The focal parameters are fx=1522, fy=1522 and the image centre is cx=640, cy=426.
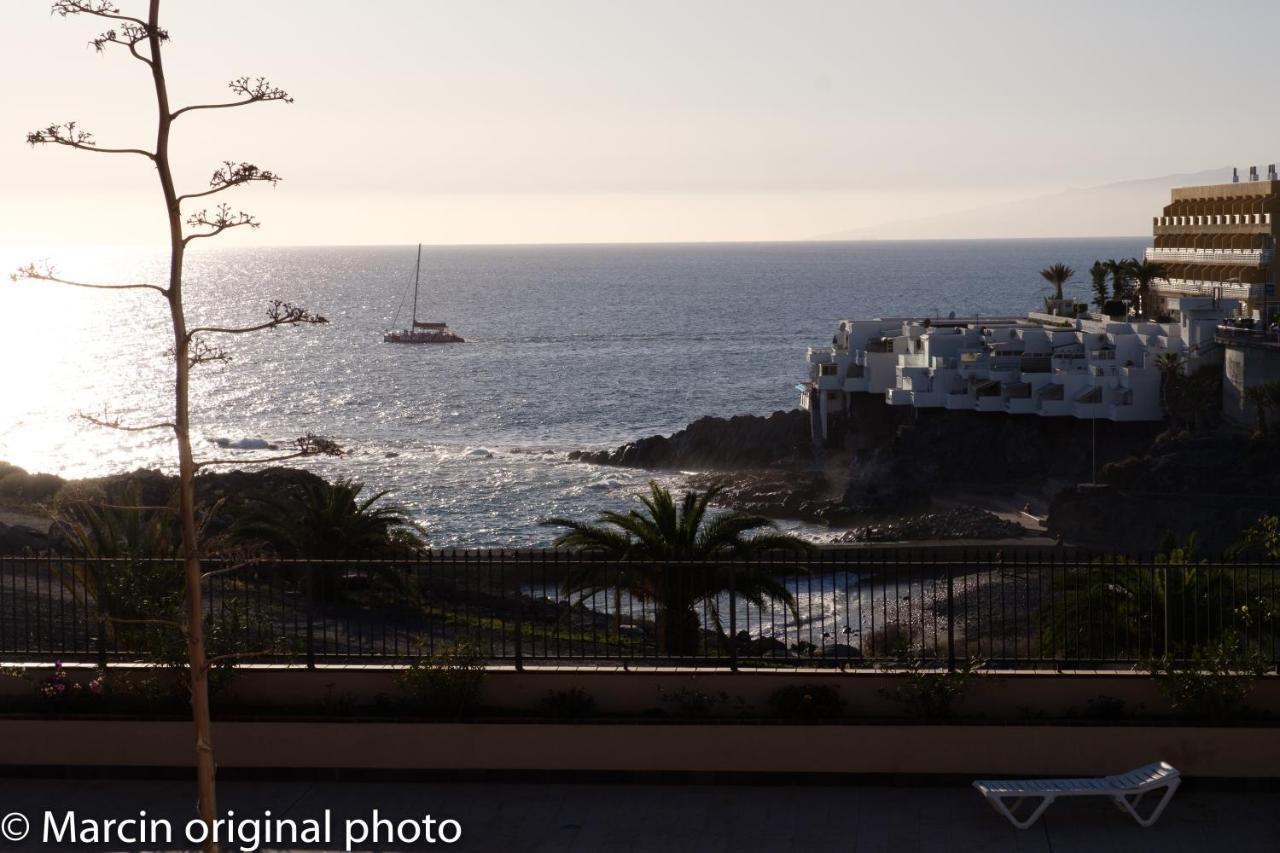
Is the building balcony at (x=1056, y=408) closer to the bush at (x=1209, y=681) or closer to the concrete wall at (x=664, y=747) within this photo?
the bush at (x=1209, y=681)

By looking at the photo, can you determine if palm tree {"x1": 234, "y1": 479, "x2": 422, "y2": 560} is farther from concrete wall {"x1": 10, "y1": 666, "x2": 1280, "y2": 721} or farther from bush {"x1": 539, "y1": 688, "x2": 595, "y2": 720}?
bush {"x1": 539, "y1": 688, "x2": 595, "y2": 720}

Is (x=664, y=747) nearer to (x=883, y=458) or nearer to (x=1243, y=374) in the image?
(x=883, y=458)

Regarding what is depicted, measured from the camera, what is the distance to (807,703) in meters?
13.4

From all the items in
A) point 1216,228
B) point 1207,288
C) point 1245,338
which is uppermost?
point 1216,228

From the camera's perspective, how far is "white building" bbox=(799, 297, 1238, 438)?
2623 inches

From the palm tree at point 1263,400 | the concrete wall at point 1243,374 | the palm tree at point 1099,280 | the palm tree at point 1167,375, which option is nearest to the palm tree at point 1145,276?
the palm tree at point 1099,280

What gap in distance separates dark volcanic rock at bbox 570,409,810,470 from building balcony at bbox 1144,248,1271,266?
25817mm

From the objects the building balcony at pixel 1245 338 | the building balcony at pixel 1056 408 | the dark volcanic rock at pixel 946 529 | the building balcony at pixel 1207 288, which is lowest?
the dark volcanic rock at pixel 946 529

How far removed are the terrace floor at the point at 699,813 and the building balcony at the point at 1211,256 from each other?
Result: 242 feet

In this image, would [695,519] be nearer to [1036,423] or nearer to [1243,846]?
[1243,846]

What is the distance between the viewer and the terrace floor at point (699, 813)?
11766 millimetres

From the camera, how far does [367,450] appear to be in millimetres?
86250

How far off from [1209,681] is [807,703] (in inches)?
135

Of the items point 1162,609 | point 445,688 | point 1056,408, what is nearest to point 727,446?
point 1056,408
